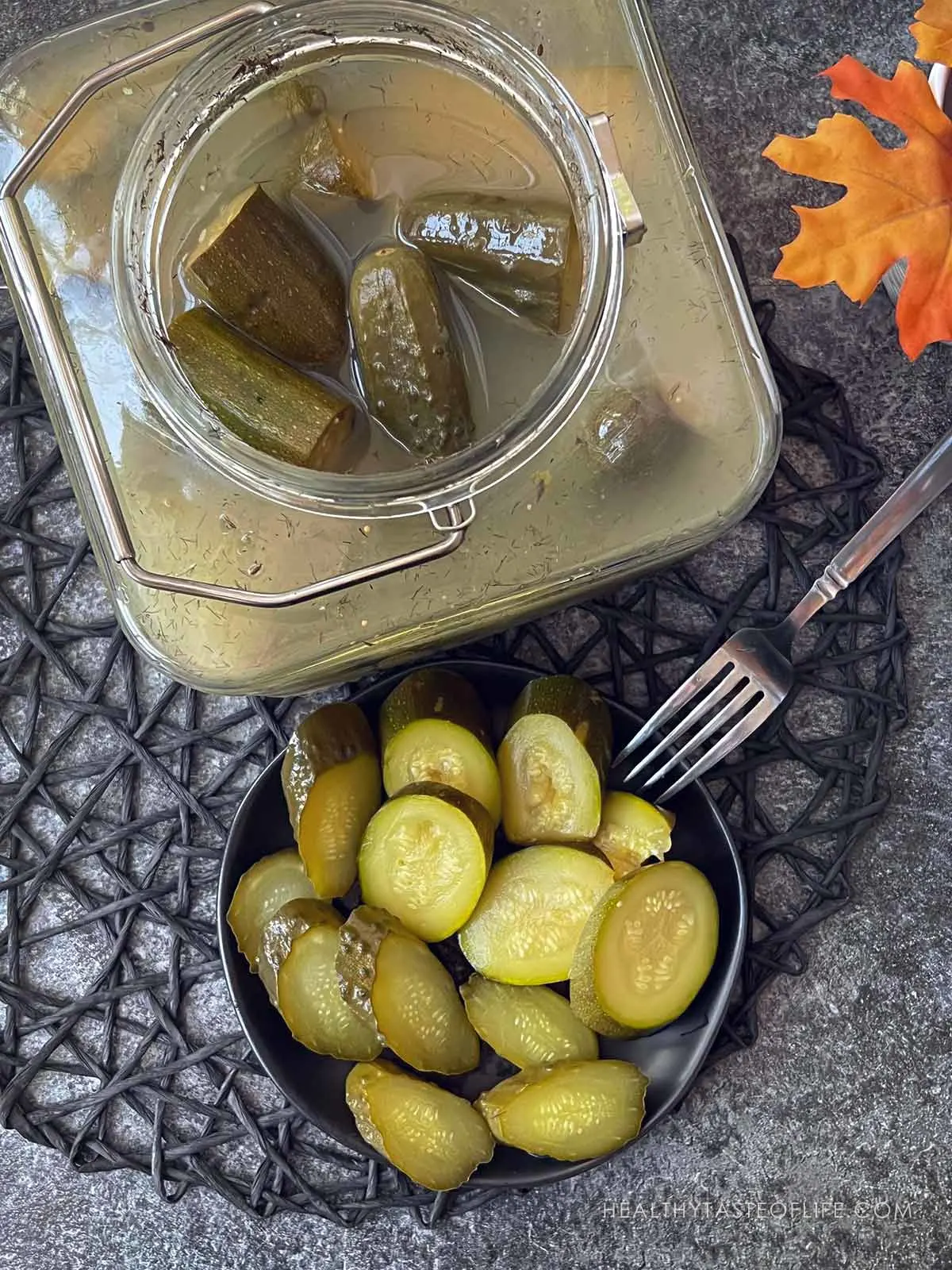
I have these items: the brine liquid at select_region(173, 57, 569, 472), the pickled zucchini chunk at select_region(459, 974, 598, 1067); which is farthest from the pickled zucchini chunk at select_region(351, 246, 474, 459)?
the pickled zucchini chunk at select_region(459, 974, 598, 1067)

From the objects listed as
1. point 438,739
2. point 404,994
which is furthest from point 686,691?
point 404,994

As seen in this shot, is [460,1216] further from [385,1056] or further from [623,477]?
[623,477]

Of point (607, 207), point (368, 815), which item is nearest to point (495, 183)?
point (607, 207)

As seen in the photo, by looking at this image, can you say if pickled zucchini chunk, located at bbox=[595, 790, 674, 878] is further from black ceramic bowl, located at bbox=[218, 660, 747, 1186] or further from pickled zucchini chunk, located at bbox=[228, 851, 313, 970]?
pickled zucchini chunk, located at bbox=[228, 851, 313, 970]

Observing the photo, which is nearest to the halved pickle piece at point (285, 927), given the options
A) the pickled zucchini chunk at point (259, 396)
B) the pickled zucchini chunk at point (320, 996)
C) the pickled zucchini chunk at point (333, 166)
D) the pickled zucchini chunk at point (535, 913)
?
the pickled zucchini chunk at point (320, 996)

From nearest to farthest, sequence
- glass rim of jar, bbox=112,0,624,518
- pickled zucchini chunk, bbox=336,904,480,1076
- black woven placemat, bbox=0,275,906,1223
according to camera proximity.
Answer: glass rim of jar, bbox=112,0,624,518, pickled zucchini chunk, bbox=336,904,480,1076, black woven placemat, bbox=0,275,906,1223

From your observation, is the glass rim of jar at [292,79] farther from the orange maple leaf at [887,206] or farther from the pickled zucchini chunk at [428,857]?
the pickled zucchini chunk at [428,857]

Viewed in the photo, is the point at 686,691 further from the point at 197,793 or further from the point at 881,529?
the point at 197,793
